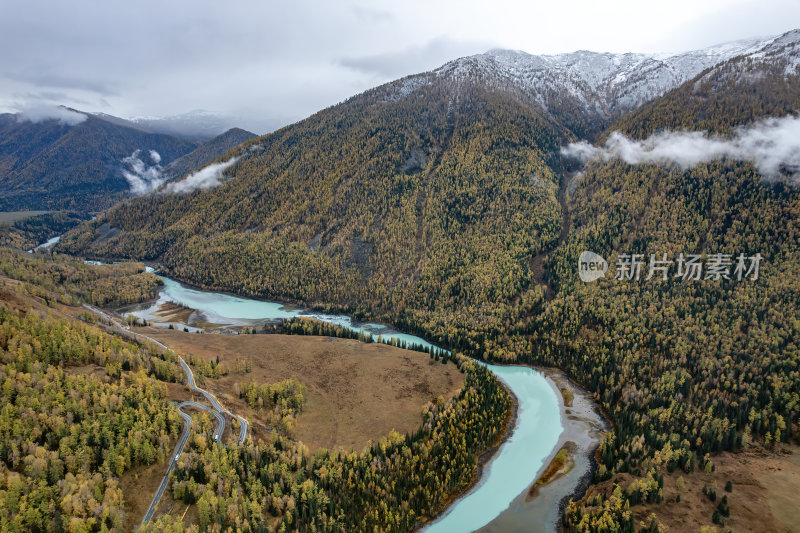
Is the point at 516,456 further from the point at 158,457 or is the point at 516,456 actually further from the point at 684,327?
the point at 684,327

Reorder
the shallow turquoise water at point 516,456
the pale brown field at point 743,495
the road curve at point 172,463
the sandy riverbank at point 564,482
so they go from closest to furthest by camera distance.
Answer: the road curve at point 172,463
the pale brown field at point 743,495
the sandy riverbank at point 564,482
the shallow turquoise water at point 516,456

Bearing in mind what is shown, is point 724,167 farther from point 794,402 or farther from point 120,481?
point 120,481

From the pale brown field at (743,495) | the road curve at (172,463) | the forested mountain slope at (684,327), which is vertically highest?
the forested mountain slope at (684,327)

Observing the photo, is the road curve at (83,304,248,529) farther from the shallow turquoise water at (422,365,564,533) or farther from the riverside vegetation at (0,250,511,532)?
the shallow turquoise water at (422,365,564,533)

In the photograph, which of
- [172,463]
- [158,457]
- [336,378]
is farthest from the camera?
[336,378]

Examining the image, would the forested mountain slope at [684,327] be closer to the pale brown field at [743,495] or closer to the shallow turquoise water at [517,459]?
the pale brown field at [743,495]

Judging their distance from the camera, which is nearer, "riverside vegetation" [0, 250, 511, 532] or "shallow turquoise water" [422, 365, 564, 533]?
"riverside vegetation" [0, 250, 511, 532]

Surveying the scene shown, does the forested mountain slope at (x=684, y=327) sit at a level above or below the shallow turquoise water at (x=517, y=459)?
above

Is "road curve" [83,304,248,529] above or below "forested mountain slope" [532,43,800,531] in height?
below

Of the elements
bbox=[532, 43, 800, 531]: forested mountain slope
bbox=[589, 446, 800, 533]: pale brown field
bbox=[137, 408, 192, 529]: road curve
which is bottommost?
bbox=[137, 408, 192, 529]: road curve

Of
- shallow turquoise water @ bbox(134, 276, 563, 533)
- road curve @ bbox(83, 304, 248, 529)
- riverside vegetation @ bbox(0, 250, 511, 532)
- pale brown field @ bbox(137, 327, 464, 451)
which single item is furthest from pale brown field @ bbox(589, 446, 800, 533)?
road curve @ bbox(83, 304, 248, 529)

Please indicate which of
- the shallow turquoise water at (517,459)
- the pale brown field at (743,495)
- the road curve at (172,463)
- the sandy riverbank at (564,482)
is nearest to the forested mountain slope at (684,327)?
the pale brown field at (743,495)

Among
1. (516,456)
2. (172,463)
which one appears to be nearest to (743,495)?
(516,456)

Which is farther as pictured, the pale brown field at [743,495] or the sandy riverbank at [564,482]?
the sandy riverbank at [564,482]
